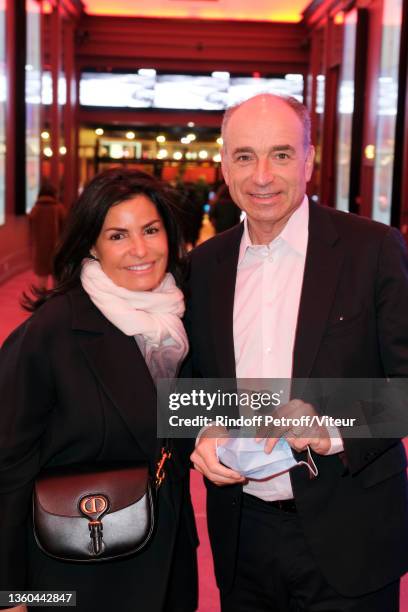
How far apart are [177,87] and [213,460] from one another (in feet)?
60.3

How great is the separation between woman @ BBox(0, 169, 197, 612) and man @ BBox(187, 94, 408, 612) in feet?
0.43

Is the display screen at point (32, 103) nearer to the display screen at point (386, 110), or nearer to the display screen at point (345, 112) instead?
the display screen at point (345, 112)

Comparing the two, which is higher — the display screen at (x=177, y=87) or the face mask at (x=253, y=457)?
the display screen at (x=177, y=87)

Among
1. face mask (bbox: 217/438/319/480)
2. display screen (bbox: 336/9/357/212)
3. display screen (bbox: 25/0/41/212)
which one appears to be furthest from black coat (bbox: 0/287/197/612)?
display screen (bbox: 336/9/357/212)

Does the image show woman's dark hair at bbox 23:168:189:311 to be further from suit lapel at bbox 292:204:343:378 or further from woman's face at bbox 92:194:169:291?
suit lapel at bbox 292:204:343:378

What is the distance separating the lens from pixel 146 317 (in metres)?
1.89

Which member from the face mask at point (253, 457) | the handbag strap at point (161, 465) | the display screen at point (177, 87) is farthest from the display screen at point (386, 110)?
the face mask at point (253, 457)

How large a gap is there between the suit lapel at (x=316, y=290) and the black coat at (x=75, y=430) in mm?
367

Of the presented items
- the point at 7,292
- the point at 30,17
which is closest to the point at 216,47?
the point at 30,17

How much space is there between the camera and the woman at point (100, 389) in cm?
180

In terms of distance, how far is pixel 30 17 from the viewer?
1315 cm

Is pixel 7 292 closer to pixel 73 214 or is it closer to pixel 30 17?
pixel 30 17

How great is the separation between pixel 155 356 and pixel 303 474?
0.44 metres

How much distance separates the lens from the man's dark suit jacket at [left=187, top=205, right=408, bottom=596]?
175cm
